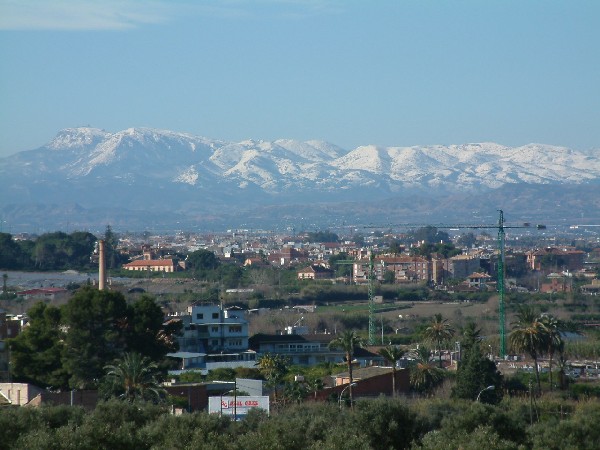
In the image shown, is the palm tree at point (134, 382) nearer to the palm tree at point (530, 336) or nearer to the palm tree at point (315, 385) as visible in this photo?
the palm tree at point (315, 385)

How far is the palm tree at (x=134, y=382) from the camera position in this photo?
30.4m

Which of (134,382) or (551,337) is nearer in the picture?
(134,382)

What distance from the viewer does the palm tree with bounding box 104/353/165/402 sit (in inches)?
1195

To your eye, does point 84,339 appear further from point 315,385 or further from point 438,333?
point 438,333

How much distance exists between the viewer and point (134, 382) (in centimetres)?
3036

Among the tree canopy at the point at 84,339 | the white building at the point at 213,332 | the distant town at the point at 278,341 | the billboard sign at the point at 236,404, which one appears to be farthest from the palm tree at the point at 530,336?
the billboard sign at the point at 236,404

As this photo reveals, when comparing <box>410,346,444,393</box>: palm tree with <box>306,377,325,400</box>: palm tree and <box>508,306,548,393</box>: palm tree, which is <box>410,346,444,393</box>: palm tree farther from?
<box>508,306,548,393</box>: palm tree

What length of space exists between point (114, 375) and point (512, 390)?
959cm

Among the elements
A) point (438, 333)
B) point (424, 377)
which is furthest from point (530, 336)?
point (438, 333)

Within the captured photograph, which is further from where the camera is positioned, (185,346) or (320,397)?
(185,346)

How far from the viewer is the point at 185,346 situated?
4425 centimetres

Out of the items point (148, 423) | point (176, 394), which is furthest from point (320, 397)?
point (148, 423)

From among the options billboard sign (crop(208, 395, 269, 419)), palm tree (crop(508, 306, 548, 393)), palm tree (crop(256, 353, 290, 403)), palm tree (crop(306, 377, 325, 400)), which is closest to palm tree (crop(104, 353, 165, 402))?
billboard sign (crop(208, 395, 269, 419))

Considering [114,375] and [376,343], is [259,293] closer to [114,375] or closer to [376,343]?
[376,343]
